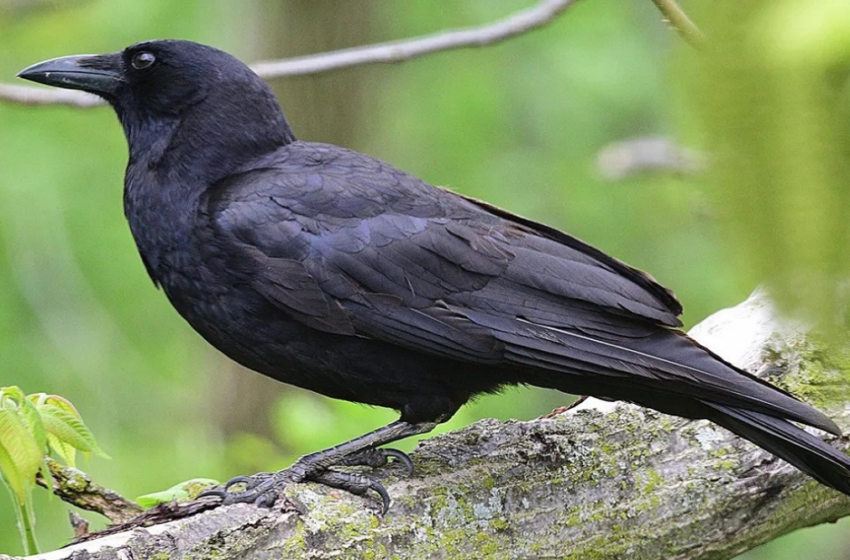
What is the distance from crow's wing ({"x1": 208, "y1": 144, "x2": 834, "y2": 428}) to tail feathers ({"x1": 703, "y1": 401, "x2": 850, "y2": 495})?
56 mm

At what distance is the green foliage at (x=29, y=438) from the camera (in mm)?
2379

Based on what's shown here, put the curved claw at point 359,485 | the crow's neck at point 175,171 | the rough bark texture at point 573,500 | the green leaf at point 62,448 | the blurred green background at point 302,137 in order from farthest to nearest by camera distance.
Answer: the blurred green background at point 302,137 → the crow's neck at point 175,171 → the curved claw at point 359,485 → the green leaf at point 62,448 → the rough bark texture at point 573,500

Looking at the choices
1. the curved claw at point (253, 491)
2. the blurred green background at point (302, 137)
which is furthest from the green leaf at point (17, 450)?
the blurred green background at point (302, 137)

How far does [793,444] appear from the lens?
2.84 metres

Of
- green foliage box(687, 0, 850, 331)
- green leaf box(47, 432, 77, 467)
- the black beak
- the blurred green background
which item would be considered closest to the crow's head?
the black beak

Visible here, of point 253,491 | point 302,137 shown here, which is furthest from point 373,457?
point 302,137

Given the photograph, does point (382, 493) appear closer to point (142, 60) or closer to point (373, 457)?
point (373, 457)

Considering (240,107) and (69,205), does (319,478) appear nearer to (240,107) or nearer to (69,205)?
(240,107)

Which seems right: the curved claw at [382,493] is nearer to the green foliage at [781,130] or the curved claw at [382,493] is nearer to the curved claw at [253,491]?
the curved claw at [253,491]

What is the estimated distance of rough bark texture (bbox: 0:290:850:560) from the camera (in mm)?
2518

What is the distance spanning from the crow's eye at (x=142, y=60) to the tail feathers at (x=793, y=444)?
2357 mm

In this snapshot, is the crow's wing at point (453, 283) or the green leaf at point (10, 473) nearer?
the green leaf at point (10, 473)

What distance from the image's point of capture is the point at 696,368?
2887mm

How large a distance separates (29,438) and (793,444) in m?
2.00
